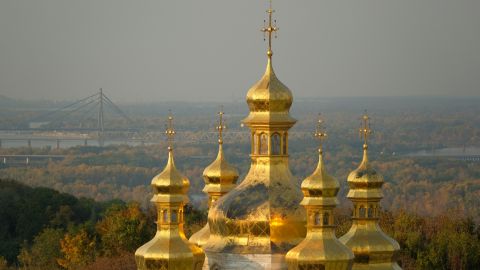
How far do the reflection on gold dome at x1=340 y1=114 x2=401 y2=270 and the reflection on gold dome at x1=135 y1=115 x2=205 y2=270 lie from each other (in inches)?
198

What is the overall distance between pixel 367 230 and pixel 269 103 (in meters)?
4.28

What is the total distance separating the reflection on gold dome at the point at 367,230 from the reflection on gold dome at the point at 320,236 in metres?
4.68

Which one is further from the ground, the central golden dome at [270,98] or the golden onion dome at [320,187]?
the central golden dome at [270,98]

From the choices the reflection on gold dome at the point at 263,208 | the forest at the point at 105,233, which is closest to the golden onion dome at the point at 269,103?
the reflection on gold dome at the point at 263,208

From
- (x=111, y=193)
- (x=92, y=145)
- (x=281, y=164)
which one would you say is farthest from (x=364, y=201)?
(x=92, y=145)

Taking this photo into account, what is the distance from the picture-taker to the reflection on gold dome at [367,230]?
194 feet

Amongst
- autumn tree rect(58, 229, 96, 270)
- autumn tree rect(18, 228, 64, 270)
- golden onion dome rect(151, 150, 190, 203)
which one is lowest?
autumn tree rect(18, 228, 64, 270)

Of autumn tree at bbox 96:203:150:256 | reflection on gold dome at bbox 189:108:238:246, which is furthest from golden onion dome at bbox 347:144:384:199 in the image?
autumn tree at bbox 96:203:150:256

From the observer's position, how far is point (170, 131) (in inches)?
2266

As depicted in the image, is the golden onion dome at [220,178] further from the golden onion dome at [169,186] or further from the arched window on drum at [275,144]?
the golden onion dome at [169,186]

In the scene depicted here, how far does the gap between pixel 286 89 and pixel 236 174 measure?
5949 mm

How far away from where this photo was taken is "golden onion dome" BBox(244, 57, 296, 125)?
5747 cm

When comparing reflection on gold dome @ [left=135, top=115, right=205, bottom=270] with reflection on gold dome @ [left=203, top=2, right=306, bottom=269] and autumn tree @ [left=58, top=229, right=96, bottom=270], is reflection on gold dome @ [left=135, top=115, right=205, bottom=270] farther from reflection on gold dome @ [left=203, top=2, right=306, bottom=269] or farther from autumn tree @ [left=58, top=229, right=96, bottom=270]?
autumn tree @ [left=58, top=229, right=96, bottom=270]

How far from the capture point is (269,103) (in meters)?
57.7
